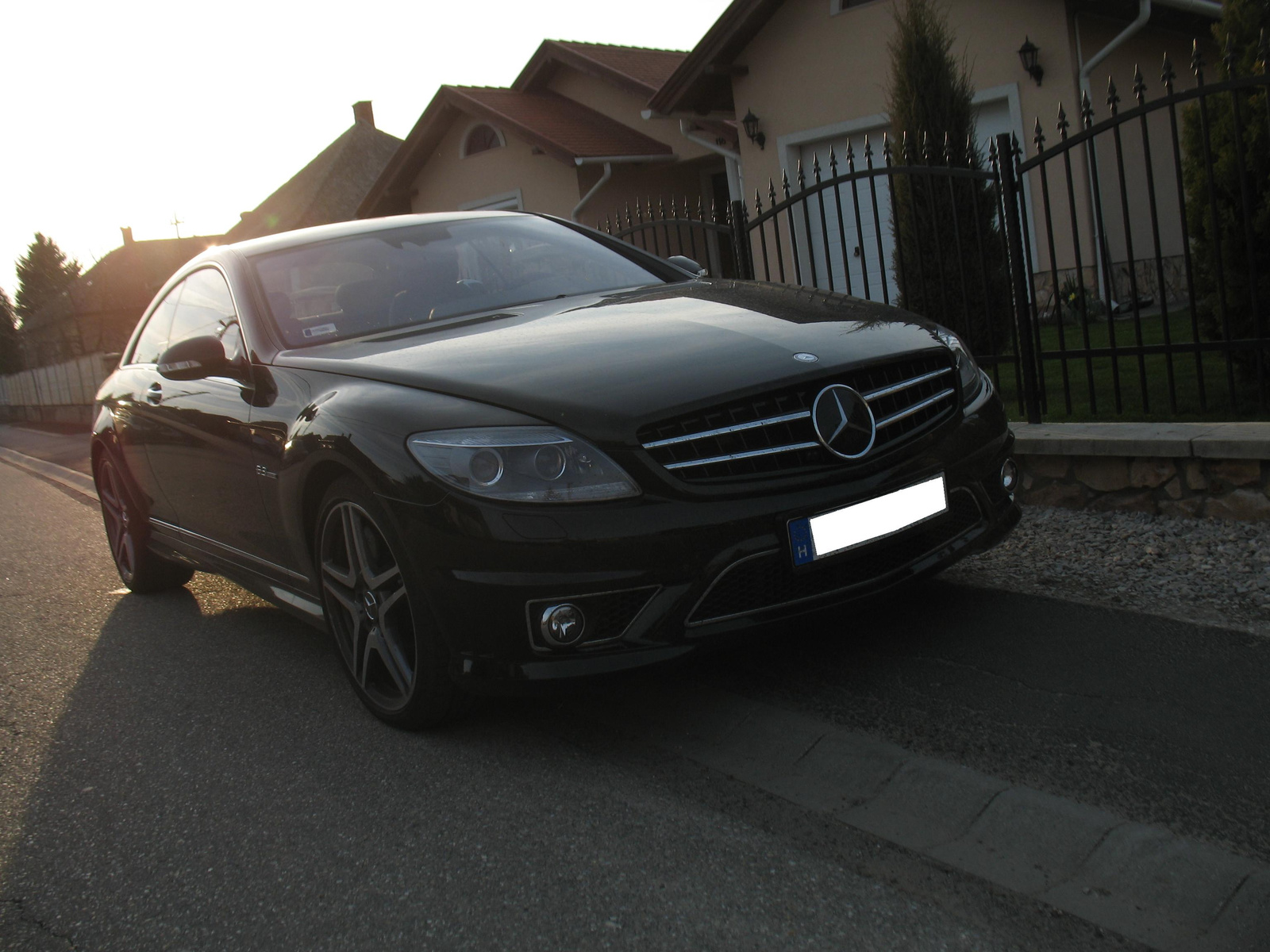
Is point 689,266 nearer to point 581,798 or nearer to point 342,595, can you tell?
point 342,595

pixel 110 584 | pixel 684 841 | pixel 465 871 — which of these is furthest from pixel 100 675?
pixel 684 841

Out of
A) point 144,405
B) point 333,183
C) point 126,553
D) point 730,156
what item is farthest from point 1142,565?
point 333,183

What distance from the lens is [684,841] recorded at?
8.54ft

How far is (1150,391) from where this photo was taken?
6.44 meters

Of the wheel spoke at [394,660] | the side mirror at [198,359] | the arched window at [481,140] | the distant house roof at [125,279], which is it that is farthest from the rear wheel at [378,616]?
the distant house roof at [125,279]

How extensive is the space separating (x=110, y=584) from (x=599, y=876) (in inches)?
187

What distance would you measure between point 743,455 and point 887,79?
468 inches

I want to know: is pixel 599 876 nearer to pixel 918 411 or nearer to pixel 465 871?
pixel 465 871

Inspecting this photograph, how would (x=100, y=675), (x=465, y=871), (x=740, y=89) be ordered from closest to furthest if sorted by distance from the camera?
(x=465, y=871) < (x=100, y=675) < (x=740, y=89)

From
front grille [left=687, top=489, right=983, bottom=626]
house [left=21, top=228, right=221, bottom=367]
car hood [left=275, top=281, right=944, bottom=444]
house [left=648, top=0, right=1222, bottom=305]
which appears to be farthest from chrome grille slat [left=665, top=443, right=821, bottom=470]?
house [left=21, top=228, right=221, bottom=367]

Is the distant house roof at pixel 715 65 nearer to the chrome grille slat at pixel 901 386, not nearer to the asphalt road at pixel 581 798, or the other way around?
the asphalt road at pixel 581 798

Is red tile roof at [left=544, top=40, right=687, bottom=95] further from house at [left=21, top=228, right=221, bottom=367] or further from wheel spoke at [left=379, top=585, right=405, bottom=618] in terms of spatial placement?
house at [left=21, top=228, right=221, bottom=367]

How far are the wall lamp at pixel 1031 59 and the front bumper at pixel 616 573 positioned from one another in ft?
37.2

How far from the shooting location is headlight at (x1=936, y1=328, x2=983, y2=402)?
3.62 meters
